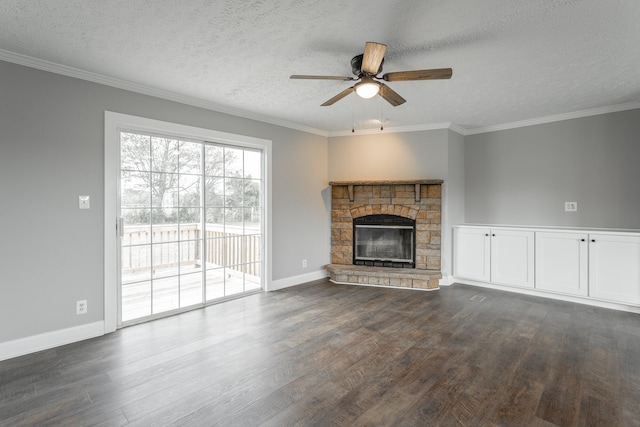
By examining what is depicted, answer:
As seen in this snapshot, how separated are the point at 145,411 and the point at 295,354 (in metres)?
1.14

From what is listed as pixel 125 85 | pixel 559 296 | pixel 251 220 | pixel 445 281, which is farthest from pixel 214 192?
pixel 559 296

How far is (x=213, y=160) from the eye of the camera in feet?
13.3

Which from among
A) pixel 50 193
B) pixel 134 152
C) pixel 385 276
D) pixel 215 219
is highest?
pixel 134 152

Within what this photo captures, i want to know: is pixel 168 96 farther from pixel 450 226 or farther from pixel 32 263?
pixel 450 226

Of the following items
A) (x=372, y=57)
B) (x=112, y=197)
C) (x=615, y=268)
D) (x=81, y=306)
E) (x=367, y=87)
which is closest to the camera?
(x=372, y=57)

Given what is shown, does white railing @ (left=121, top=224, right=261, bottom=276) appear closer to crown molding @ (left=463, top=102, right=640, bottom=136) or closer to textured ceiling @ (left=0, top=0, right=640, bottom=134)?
textured ceiling @ (left=0, top=0, right=640, bottom=134)

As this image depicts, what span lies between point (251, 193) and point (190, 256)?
1206 mm

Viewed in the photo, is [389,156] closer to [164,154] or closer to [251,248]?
[251,248]

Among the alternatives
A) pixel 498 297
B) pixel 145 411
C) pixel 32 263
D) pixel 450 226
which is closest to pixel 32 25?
pixel 32 263

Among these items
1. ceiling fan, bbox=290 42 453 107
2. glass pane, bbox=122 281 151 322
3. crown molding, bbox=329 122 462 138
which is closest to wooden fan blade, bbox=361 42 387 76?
ceiling fan, bbox=290 42 453 107

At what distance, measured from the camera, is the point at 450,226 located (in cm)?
503

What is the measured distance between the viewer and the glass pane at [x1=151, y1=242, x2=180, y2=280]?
355cm

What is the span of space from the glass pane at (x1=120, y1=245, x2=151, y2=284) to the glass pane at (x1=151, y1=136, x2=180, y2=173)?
90cm

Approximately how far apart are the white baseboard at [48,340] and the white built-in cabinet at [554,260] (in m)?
4.84
